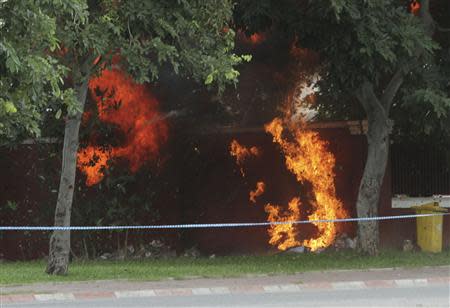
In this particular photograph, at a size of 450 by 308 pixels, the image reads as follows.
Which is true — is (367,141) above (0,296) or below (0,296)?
above

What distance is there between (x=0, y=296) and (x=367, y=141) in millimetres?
9798

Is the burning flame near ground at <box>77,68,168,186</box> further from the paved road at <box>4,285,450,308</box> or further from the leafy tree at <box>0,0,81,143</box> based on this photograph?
the leafy tree at <box>0,0,81,143</box>

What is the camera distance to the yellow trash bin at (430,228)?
1822cm

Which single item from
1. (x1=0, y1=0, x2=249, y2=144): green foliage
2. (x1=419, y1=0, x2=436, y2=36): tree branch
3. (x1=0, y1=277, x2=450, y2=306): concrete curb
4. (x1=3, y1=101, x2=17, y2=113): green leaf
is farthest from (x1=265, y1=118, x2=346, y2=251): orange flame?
(x1=3, y1=101, x2=17, y2=113): green leaf

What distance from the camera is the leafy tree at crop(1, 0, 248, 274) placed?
12.4 metres

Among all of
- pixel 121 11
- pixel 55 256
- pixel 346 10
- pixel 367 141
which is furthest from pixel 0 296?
pixel 367 141

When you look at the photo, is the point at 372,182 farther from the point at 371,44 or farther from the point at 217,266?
the point at 371,44

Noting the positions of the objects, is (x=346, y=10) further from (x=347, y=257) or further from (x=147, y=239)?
(x=147, y=239)

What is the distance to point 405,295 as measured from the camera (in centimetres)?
1122

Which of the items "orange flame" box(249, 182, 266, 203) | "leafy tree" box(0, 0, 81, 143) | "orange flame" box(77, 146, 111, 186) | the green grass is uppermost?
"leafy tree" box(0, 0, 81, 143)

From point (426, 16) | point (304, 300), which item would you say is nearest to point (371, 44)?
point (426, 16)

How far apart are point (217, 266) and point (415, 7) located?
649 centimetres

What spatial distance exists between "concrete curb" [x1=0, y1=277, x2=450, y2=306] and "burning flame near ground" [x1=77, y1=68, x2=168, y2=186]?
7136 mm

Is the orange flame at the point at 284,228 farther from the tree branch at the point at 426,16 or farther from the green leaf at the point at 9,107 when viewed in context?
the green leaf at the point at 9,107
